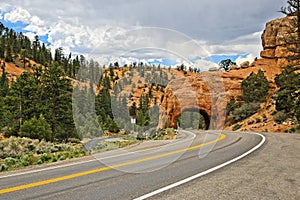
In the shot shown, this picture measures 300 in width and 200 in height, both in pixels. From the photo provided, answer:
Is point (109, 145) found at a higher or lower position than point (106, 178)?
lower

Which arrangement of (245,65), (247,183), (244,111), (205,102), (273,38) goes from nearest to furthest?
(247,183) → (244,111) → (205,102) → (273,38) → (245,65)

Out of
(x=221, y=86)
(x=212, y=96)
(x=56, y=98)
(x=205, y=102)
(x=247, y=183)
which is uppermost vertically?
(x=221, y=86)

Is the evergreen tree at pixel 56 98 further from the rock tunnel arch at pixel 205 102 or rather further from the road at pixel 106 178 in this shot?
the road at pixel 106 178

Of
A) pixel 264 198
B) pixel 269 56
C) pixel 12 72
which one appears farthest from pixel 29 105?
Result: pixel 12 72

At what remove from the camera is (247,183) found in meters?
5.86

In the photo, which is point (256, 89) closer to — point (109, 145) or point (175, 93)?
point (175, 93)

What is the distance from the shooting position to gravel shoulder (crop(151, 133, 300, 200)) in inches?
198

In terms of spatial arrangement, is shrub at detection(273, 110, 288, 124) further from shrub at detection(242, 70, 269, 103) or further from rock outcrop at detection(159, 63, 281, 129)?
shrub at detection(242, 70, 269, 103)

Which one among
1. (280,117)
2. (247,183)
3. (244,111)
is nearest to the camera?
(247,183)

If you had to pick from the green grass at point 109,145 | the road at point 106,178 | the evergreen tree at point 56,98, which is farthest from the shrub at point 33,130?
the road at point 106,178

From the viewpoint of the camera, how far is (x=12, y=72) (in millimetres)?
98250

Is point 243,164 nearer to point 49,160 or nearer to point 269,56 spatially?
point 49,160

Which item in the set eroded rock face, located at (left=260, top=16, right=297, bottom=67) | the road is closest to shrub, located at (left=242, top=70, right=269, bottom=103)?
eroded rock face, located at (left=260, top=16, right=297, bottom=67)

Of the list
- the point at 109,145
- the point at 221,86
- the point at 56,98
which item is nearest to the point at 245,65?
the point at 221,86
